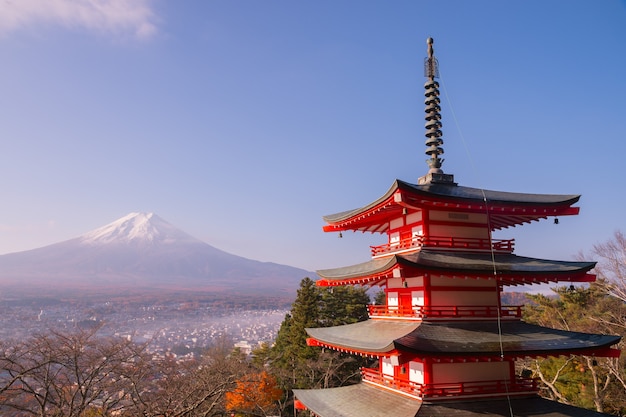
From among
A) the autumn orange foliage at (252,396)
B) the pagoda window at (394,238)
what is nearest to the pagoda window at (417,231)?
the pagoda window at (394,238)

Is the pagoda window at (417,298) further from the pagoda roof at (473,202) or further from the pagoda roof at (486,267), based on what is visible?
the pagoda roof at (473,202)

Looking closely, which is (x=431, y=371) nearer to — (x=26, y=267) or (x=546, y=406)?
(x=546, y=406)

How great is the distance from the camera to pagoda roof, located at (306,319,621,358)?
33.3ft

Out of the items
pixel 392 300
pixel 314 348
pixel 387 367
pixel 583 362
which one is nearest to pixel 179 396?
pixel 387 367

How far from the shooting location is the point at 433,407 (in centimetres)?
1045

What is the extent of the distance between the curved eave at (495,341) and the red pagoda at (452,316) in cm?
3

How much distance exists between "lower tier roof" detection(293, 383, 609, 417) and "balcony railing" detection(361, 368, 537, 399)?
0.18 m

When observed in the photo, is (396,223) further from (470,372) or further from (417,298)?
(470,372)

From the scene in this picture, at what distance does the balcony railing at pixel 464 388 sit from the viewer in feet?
35.0

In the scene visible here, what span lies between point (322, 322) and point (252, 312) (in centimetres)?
13971

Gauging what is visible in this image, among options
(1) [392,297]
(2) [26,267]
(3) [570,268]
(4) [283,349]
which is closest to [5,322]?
(4) [283,349]

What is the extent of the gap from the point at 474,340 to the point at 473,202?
3.60 meters

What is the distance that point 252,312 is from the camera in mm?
173375

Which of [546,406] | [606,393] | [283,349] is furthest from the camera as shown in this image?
[283,349]
